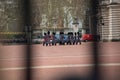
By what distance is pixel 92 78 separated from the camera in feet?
8.11

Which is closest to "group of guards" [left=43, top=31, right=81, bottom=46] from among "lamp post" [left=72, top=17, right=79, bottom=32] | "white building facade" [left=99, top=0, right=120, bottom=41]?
"lamp post" [left=72, top=17, right=79, bottom=32]

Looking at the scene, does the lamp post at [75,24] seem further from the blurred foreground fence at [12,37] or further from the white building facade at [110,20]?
the blurred foreground fence at [12,37]

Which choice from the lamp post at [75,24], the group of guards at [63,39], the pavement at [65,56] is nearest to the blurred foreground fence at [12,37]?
the pavement at [65,56]

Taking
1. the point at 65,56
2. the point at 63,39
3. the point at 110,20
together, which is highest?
the point at 110,20

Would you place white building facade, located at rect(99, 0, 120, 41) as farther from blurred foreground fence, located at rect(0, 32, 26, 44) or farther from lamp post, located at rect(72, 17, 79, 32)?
blurred foreground fence, located at rect(0, 32, 26, 44)

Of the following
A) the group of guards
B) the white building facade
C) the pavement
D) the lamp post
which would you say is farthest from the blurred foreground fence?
the white building facade

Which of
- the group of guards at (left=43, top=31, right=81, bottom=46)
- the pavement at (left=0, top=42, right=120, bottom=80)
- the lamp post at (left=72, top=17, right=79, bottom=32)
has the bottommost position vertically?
the pavement at (left=0, top=42, right=120, bottom=80)

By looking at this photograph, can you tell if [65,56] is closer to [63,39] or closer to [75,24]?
[63,39]

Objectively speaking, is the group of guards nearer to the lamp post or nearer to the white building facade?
the lamp post

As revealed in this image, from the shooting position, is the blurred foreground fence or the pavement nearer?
the blurred foreground fence

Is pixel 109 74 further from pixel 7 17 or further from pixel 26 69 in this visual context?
pixel 7 17

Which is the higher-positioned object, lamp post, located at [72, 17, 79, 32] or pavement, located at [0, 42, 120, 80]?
lamp post, located at [72, 17, 79, 32]

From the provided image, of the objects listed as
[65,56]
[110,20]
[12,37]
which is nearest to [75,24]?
[110,20]

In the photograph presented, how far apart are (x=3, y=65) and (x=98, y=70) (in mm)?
628
